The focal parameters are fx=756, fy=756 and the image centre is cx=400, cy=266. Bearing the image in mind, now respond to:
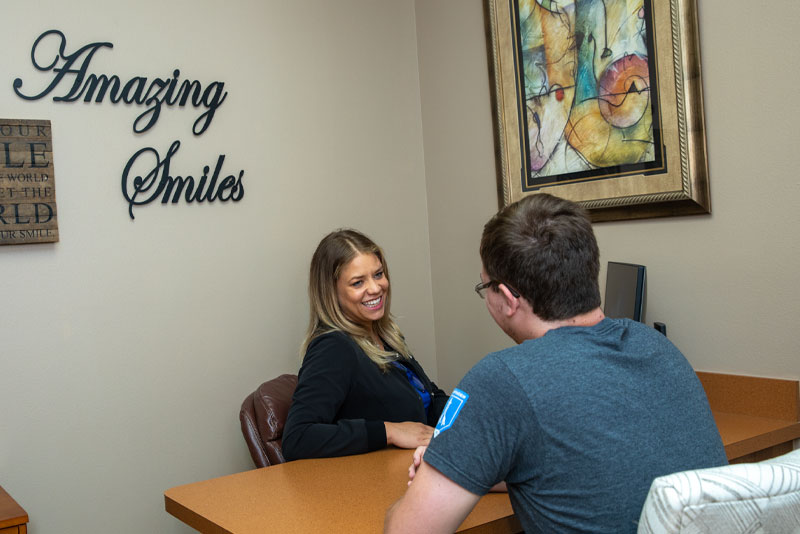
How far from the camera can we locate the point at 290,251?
3.17 metres

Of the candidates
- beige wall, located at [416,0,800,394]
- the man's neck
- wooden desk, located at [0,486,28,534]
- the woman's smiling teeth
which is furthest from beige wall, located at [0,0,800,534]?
the man's neck

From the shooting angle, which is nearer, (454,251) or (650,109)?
(650,109)

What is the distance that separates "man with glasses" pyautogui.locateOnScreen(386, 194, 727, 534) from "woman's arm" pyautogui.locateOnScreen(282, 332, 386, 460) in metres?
0.77

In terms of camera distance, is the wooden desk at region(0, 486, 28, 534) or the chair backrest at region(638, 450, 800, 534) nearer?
the chair backrest at region(638, 450, 800, 534)

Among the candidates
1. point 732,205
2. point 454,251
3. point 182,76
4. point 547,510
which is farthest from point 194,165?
point 547,510

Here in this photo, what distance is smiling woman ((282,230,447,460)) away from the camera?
2139mm

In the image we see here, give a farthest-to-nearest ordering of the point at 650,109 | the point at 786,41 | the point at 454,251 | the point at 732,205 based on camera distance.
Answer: the point at 454,251 < the point at 650,109 < the point at 732,205 < the point at 786,41

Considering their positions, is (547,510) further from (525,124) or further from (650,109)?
(525,124)

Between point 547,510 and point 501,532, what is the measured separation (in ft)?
0.98

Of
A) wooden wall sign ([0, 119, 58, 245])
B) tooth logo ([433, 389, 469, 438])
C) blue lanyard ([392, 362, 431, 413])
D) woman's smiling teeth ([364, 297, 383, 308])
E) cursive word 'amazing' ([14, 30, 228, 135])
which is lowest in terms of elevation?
blue lanyard ([392, 362, 431, 413])

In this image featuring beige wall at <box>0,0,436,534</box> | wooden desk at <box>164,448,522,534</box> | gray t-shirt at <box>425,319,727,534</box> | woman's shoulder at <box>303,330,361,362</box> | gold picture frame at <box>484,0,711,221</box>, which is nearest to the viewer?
gray t-shirt at <box>425,319,727,534</box>

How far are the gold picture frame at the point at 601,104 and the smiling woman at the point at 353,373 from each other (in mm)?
834

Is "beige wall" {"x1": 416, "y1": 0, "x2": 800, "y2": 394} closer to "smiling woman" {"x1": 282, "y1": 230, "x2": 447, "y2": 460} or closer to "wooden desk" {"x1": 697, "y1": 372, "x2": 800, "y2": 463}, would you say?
"wooden desk" {"x1": 697, "y1": 372, "x2": 800, "y2": 463}

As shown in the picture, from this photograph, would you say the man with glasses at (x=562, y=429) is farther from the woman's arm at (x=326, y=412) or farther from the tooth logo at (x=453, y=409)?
the woman's arm at (x=326, y=412)
